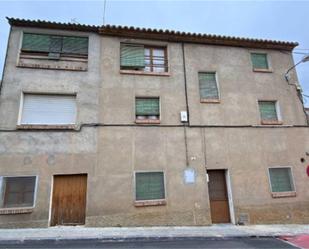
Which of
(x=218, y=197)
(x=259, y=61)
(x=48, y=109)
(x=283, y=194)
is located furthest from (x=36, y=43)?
(x=283, y=194)

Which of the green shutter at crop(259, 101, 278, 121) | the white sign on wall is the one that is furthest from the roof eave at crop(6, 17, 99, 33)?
the green shutter at crop(259, 101, 278, 121)

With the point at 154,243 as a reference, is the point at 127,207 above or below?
above

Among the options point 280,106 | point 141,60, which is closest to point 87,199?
point 141,60

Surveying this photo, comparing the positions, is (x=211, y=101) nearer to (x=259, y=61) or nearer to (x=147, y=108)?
(x=147, y=108)

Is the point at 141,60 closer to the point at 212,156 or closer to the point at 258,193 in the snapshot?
the point at 212,156

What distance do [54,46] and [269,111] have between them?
1054 centimetres

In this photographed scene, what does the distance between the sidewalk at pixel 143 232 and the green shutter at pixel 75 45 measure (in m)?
7.28

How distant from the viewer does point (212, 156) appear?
378 inches

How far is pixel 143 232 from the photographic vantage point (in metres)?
7.62

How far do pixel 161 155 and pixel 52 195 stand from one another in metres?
4.49

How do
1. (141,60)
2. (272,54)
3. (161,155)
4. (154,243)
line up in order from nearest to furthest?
(154,243)
(161,155)
(141,60)
(272,54)

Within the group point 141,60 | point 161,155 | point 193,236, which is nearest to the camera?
point 193,236

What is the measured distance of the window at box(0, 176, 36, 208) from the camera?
798 centimetres

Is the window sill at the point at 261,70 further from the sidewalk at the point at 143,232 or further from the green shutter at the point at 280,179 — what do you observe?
the sidewalk at the point at 143,232
